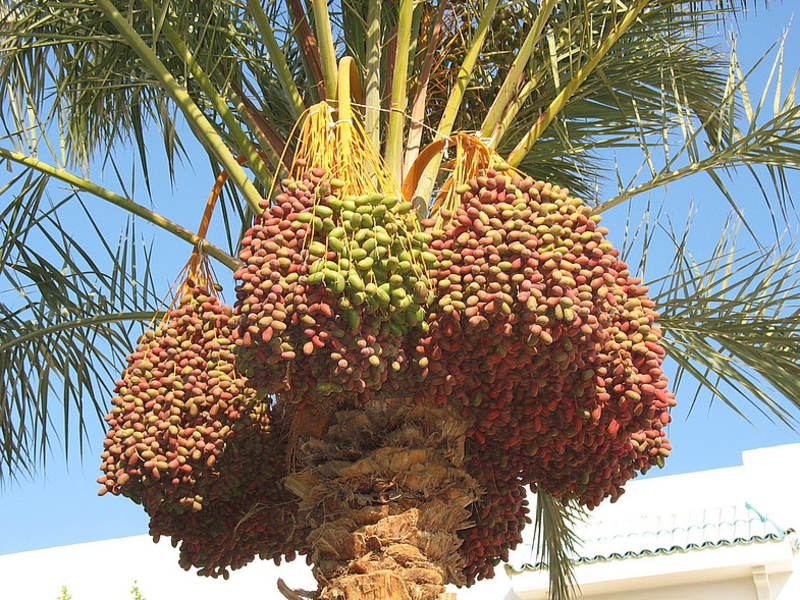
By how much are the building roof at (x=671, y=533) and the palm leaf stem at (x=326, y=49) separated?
5.14m

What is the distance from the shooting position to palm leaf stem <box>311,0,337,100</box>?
3.53 meters

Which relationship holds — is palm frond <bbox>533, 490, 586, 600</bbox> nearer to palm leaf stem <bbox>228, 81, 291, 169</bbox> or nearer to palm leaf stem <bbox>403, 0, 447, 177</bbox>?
palm leaf stem <bbox>403, 0, 447, 177</bbox>

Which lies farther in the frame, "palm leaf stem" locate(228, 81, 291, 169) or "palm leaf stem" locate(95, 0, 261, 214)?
"palm leaf stem" locate(228, 81, 291, 169)

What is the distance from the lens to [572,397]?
3041 millimetres

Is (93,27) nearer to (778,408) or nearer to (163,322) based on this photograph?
(163,322)

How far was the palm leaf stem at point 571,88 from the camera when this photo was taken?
12.5 ft

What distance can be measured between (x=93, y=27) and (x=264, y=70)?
28.7 inches

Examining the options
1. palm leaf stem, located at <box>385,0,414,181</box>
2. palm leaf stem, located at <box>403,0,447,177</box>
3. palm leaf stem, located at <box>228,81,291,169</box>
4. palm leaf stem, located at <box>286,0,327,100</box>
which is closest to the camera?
palm leaf stem, located at <box>385,0,414,181</box>

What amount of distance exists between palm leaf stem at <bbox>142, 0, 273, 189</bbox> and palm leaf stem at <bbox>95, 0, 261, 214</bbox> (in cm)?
6

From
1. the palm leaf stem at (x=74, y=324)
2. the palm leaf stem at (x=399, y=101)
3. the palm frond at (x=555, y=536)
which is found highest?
the palm leaf stem at (x=399, y=101)

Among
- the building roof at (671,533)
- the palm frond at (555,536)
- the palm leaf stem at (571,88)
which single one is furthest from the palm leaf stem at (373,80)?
the building roof at (671,533)

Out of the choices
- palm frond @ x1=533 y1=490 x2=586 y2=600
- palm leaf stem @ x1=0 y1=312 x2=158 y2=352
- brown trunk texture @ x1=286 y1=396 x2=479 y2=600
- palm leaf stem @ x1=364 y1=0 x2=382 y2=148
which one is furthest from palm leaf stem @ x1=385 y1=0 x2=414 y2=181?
palm frond @ x1=533 y1=490 x2=586 y2=600

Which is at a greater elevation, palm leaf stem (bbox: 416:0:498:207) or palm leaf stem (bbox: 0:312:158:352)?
palm leaf stem (bbox: 416:0:498:207)

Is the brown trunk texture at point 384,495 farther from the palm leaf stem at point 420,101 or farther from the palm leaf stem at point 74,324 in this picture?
the palm leaf stem at point 74,324
